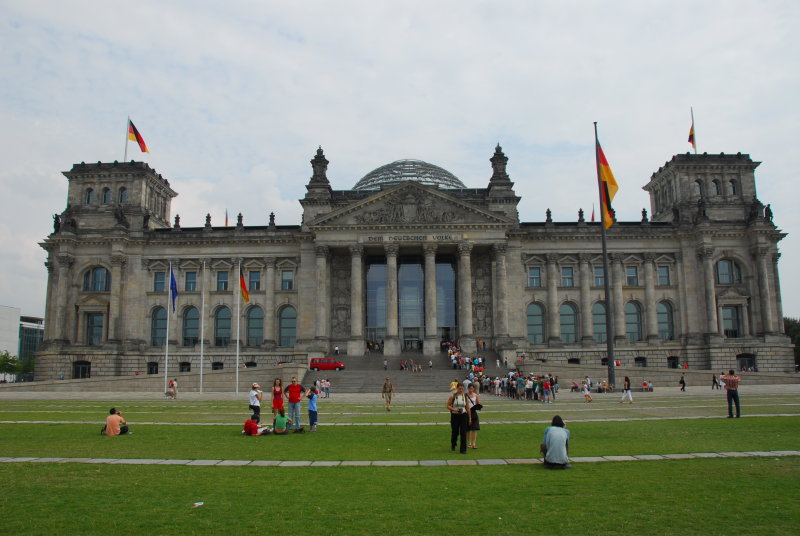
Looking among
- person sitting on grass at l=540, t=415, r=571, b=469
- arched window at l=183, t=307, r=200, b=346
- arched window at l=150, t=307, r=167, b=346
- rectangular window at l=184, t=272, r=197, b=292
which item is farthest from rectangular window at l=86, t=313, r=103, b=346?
person sitting on grass at l=540, t=415, r=571, b=469

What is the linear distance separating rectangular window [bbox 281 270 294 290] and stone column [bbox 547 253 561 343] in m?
29.0

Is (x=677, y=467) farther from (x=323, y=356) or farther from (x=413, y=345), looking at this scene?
(x=413, y=345)

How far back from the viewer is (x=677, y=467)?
14.9 metres

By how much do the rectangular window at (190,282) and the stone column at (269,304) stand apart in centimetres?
820

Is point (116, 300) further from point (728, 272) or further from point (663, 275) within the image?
point (728, 272)

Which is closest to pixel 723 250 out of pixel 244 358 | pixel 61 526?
pixel 244 358

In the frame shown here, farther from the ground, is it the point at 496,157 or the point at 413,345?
the point at 496,157

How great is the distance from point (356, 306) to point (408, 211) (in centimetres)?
1143

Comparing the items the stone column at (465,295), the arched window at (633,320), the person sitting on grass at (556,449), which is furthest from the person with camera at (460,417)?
→ the arched window at (633,320)

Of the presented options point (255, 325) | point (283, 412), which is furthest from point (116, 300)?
point (283, 412)

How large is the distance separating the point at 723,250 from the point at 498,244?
2597 centimetres

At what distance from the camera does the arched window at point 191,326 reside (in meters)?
75.5

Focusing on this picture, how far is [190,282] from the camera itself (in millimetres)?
76625

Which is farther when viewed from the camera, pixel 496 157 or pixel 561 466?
pixel 496 157
